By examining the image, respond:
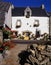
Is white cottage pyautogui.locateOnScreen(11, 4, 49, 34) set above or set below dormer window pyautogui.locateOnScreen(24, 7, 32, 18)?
below

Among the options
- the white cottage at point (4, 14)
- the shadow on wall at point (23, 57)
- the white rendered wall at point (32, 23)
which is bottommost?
the shadow on wall at point (23, 57)

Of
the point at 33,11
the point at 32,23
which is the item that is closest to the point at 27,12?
the point at 33,11

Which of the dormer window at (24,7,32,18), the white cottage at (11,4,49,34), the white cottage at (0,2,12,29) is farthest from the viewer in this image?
the dormer window at (24,7,32,18)

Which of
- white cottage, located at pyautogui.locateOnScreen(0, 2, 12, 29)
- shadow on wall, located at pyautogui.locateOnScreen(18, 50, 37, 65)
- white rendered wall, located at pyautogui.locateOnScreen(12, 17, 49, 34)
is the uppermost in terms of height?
white cottage, located at pyautogui.locateOnScreen(0, 2, 12, 29)

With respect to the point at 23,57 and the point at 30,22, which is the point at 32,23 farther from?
the point at 23,57

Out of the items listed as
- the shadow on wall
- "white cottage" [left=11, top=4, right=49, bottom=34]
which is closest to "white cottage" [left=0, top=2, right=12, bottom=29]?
the shadow on wall

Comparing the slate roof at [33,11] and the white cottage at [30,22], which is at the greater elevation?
the slate roof at [33,11]

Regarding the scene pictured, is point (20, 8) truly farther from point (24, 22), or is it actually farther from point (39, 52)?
point (39, 52)

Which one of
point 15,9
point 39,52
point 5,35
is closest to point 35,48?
point 39,52

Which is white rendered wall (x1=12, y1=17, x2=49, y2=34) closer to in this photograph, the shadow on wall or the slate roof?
the slate roof

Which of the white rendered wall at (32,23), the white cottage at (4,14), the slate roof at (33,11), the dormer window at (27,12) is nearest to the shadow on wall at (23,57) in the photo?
the white cottage at (4,14)

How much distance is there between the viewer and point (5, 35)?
32.7 meters

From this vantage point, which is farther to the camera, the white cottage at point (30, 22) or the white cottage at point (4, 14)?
the white cottage at point (30, 22)

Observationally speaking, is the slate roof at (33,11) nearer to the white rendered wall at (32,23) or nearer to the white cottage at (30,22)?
the white cottage at (30,22)
